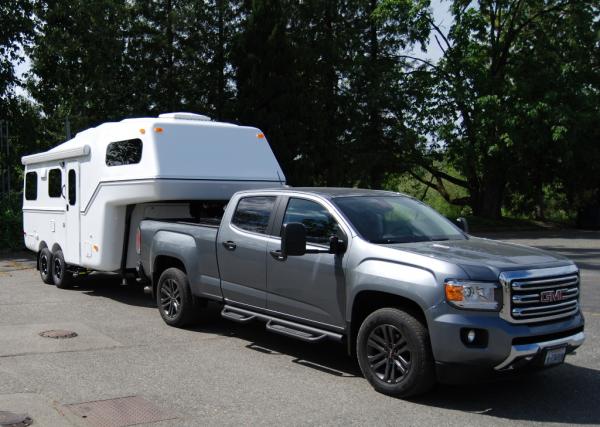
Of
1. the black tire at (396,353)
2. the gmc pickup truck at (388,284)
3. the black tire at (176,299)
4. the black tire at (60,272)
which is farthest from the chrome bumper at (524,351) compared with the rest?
the black tire at (60,272)

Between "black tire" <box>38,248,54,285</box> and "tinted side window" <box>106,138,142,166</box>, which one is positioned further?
"black tire" <box>38,248,54,285</box>

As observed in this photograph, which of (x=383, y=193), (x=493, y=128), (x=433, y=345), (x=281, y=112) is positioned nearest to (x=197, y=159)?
(x=383, y=193)

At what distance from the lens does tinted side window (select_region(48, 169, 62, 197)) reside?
12.2 metres

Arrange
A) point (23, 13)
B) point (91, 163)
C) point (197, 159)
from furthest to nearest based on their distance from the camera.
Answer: point (23, 13) < point (91, 163) < point (197, 159)

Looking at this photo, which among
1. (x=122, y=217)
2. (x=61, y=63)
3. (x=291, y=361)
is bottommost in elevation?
(x=291, y=361)

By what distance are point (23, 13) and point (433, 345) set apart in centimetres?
2453

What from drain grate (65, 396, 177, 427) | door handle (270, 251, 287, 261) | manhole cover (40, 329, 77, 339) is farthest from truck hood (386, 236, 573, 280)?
manhole cover (40, 329, 77, 339)

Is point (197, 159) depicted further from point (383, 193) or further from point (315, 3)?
point (315, 3)

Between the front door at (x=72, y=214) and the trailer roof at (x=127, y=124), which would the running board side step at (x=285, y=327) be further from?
the front door at (x=72, y=214)

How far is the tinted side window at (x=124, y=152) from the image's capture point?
33.4 ft

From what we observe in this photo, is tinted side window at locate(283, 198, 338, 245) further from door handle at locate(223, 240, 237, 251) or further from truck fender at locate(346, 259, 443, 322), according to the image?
door handle at locate(223, 240, 237, 251)

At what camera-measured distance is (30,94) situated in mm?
27781

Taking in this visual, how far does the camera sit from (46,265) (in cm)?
1273

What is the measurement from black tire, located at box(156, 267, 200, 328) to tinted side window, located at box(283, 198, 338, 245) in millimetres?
2042
